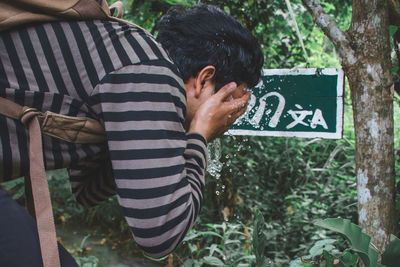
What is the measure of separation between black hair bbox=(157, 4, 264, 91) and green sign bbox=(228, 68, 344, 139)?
633 mm

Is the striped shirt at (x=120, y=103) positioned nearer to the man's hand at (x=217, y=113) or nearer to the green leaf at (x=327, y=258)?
the man's hand at (x=217, y=113)

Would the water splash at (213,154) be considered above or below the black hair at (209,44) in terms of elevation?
below

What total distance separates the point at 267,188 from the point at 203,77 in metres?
2.41

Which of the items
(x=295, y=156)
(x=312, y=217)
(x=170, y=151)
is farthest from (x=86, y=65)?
(x=295, y=156)

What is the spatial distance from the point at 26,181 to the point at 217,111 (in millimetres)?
545

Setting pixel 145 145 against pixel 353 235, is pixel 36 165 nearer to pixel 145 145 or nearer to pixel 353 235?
pixel 145 145

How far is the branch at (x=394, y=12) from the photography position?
5.08 ft

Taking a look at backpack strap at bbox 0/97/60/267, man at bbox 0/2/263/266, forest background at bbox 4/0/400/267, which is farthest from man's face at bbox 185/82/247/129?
forest background at bbox 4/0/400/267

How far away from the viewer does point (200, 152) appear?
3.16ft

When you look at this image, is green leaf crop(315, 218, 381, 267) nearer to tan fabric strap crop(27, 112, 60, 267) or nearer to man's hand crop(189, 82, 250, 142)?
man's hand crop(189, 82, 250, 142)

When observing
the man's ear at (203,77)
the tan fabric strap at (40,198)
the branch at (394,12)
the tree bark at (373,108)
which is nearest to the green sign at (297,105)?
the tree bark at (373,108)

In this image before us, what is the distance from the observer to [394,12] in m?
1.57

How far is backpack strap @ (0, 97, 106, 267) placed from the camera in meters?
0.81

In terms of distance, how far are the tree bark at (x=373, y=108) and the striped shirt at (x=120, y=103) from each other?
94 centimetres
